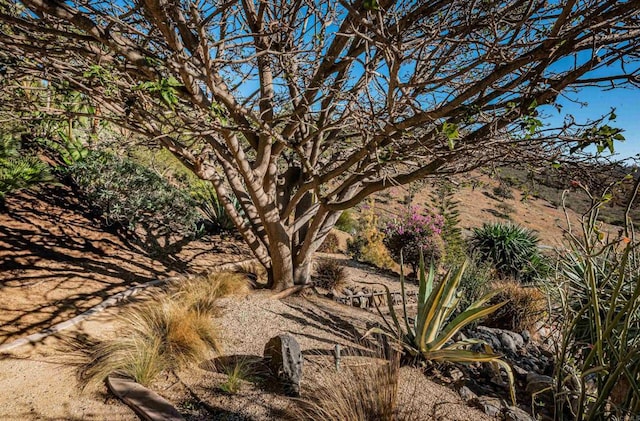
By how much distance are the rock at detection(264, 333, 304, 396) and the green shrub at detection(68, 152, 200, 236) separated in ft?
16.0

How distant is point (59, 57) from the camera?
3217 millimetres

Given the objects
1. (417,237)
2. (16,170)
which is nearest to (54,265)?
(16,170)

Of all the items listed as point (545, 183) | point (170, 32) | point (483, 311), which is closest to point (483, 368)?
point (483, 311)

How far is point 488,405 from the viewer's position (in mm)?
2572

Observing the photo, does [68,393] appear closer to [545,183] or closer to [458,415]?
[458,415]

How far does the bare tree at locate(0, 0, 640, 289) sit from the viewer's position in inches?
90.4

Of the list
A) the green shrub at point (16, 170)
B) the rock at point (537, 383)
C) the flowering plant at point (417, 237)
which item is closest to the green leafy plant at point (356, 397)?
the rock at point (537, 383)

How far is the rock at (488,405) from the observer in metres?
2.50

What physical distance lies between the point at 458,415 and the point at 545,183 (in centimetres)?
203

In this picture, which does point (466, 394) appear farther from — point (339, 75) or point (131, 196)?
point (131, 196)

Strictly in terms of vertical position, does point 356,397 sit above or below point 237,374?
above

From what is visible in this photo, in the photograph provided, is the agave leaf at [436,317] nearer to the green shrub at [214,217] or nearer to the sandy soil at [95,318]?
the sandy soil at [95,318]

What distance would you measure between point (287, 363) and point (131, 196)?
5.44m

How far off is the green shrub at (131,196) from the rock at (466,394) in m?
5.87
